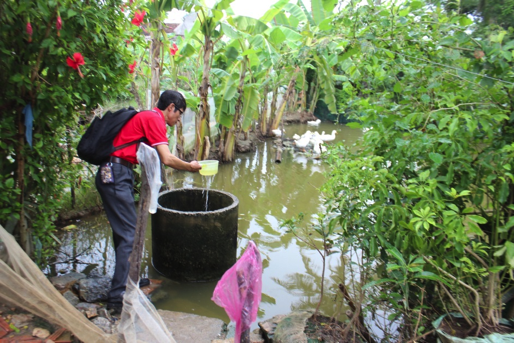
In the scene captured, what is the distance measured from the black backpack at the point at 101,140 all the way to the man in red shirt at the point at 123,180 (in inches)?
1.4

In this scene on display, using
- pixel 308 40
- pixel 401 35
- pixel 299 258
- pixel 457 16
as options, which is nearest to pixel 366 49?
pixel 401 35

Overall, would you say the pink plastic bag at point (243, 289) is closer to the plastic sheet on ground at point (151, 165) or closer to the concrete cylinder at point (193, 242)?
the plastic sheet on ground at point (151, 165)

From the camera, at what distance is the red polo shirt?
3189mm

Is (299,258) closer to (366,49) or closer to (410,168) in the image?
(410,168)

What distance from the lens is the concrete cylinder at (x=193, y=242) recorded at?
3857mm

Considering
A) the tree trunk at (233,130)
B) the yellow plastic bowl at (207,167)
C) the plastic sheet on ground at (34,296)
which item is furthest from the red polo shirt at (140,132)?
the tree trunk at (233,130)

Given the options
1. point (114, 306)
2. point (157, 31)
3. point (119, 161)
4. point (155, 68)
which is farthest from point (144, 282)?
point (157, 31)

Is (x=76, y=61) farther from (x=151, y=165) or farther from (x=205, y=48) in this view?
(x=205, y=48)

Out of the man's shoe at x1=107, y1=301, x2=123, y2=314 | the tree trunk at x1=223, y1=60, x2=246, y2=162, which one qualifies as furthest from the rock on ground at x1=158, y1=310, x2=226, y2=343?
the tree trunk at x1=223, y1=60, x2=246, y2=162

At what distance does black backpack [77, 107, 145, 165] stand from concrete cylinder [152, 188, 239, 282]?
940 millimetres

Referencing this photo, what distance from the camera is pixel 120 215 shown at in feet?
10.6

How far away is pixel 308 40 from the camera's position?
9.20m

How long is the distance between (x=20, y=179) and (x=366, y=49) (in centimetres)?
278

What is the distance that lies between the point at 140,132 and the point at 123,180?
427 millimetres
